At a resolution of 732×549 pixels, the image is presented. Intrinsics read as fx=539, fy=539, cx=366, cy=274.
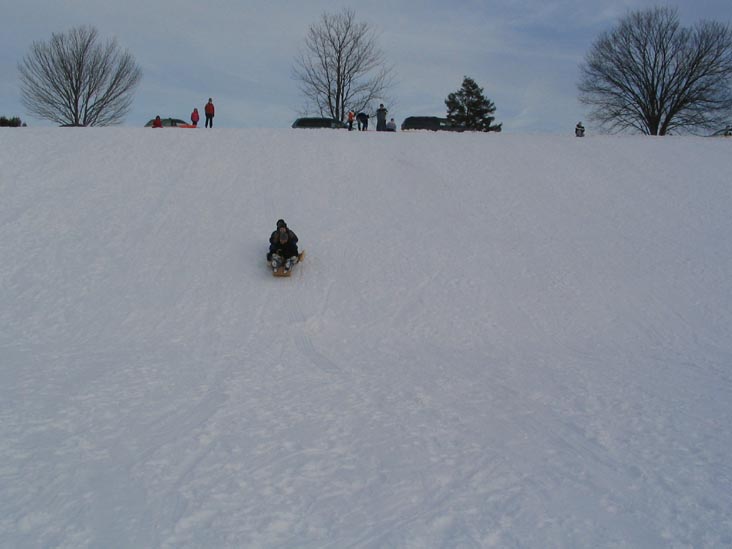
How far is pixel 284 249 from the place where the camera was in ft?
35.9

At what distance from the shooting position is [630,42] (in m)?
35.8

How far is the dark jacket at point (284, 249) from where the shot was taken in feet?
35.8

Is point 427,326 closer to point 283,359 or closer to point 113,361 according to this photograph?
point 283,359

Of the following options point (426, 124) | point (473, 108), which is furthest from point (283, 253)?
point (473, 108)

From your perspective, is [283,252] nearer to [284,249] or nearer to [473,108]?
[284,249]

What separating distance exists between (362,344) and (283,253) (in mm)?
3524

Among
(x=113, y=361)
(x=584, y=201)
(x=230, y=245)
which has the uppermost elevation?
(x=584, y=201)

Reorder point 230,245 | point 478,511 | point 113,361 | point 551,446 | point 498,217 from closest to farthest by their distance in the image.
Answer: point 478,511
point 551,446
point 113,361
point 230,245
point 498,217

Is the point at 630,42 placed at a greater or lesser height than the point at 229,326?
greater

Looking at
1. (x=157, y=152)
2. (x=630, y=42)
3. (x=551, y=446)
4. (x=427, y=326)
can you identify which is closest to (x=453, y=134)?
(x=157, y=152)

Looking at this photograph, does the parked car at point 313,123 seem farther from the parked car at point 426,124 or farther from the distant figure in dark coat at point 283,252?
the distant figure in dark coat at point 283,252

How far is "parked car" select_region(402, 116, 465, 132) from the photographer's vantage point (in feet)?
78.6

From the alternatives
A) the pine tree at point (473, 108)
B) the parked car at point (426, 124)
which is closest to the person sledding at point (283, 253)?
the parked car at point (426, 124)

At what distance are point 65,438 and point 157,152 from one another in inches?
535
